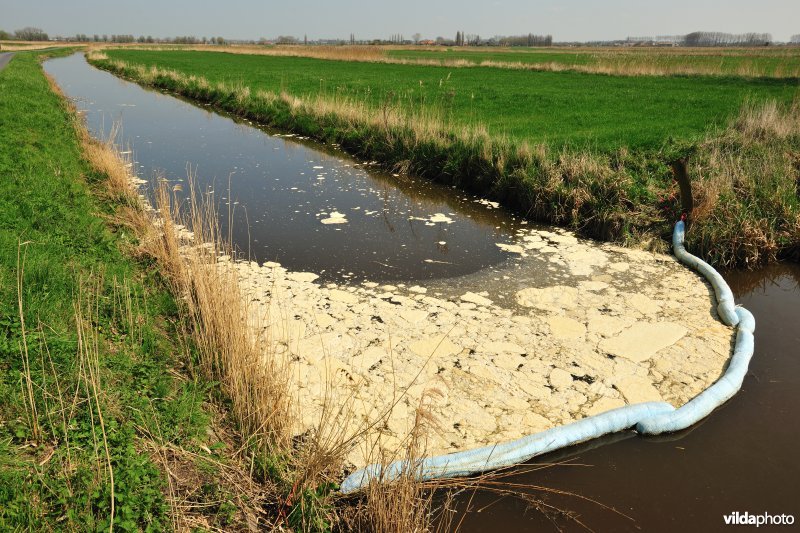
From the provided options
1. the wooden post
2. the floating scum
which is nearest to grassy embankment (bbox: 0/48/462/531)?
the floating scum

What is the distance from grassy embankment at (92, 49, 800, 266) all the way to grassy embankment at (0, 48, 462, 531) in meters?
6.07

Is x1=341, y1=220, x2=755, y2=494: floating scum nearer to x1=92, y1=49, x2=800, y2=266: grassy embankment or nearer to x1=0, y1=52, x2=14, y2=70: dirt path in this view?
x1=92, y1=49, x2=800, y2=266: grassy embankment

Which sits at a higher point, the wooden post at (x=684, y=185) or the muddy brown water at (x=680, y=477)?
the wooden post at (x=684, y=185)

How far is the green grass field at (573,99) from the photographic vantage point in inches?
493

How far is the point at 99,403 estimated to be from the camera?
3.37m

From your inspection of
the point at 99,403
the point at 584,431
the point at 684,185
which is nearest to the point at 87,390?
the point at 99,403

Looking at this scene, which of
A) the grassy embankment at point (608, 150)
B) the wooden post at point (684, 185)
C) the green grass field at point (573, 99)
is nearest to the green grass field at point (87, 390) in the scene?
the grassy embankment at point (608, 150)

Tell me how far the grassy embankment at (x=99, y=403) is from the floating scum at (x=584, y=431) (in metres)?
1.00

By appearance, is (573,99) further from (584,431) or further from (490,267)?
(584,431)

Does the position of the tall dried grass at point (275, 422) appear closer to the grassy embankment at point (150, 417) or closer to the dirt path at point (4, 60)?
the grassy embankment at point (150, 417)

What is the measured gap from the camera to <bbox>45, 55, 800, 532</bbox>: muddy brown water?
356 cm

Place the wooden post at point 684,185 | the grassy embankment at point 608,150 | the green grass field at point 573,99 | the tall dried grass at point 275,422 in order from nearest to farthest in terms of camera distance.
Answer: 1. the tall dried grass at point 275,422
2. the wooden post at point 684,185
3. the grassy embankment at point 608,150
4. the green grass field at point 573,99

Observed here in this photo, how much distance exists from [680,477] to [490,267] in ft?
12.7

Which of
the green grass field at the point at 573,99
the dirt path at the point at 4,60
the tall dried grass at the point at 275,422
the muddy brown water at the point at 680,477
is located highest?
the dirt path at the point at 4,60
